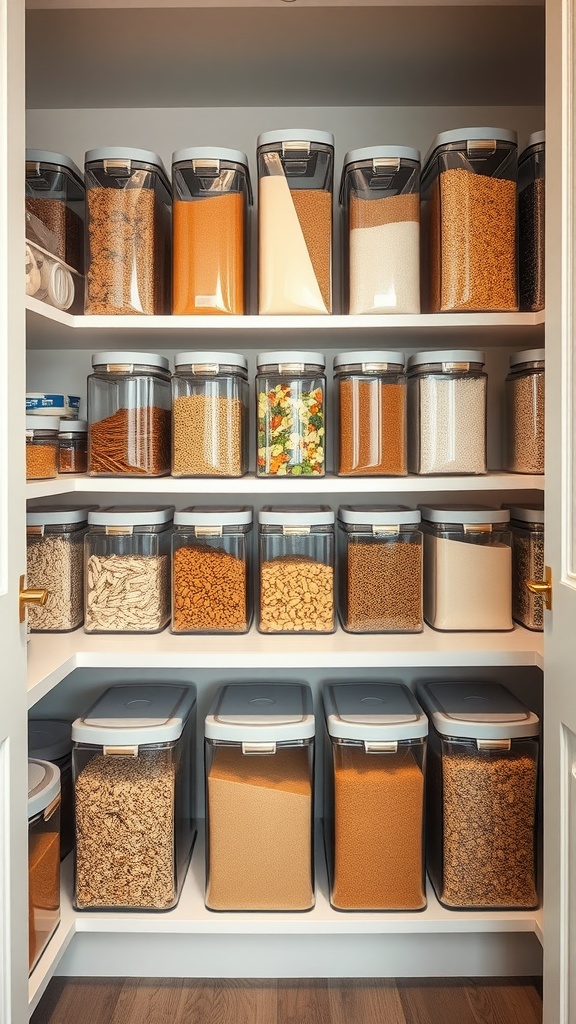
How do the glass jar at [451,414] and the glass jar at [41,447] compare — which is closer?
the glass jar at [41,447]

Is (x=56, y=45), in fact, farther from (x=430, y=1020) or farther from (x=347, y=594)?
(x=430, y=1020)

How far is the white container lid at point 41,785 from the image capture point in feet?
4.38

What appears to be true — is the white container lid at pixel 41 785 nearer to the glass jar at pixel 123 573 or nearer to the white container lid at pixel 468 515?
the glass jar at pixel 123 573

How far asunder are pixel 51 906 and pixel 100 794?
0.71 feet

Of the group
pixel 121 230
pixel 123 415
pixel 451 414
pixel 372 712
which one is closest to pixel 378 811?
pixel 372 712

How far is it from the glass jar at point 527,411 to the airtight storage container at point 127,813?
0.93 meters

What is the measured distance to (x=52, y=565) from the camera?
5.41 feet

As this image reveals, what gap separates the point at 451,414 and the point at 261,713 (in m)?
0.76

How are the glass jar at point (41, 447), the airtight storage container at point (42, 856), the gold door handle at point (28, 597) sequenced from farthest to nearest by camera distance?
the glass jar at point (41, 447)
the airtight storage container at point (42, 856)
the gold door handle at point (28, 597)

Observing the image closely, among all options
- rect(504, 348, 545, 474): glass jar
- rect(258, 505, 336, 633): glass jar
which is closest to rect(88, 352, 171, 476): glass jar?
rect(258, 505, 336, 633): glass jar

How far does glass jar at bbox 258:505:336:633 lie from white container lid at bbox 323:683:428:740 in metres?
0.19

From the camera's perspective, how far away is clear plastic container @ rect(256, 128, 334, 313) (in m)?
1.54

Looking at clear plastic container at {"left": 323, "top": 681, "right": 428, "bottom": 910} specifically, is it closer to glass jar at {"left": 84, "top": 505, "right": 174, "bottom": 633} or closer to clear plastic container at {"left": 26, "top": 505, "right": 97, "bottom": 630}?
glass jar at {"left": 84, "top": 505, "right": 174, "bottom": 633}

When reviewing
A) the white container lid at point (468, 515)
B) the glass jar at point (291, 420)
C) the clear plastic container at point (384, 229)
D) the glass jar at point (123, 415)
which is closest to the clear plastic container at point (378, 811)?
the white container lid at point (468, 515)
